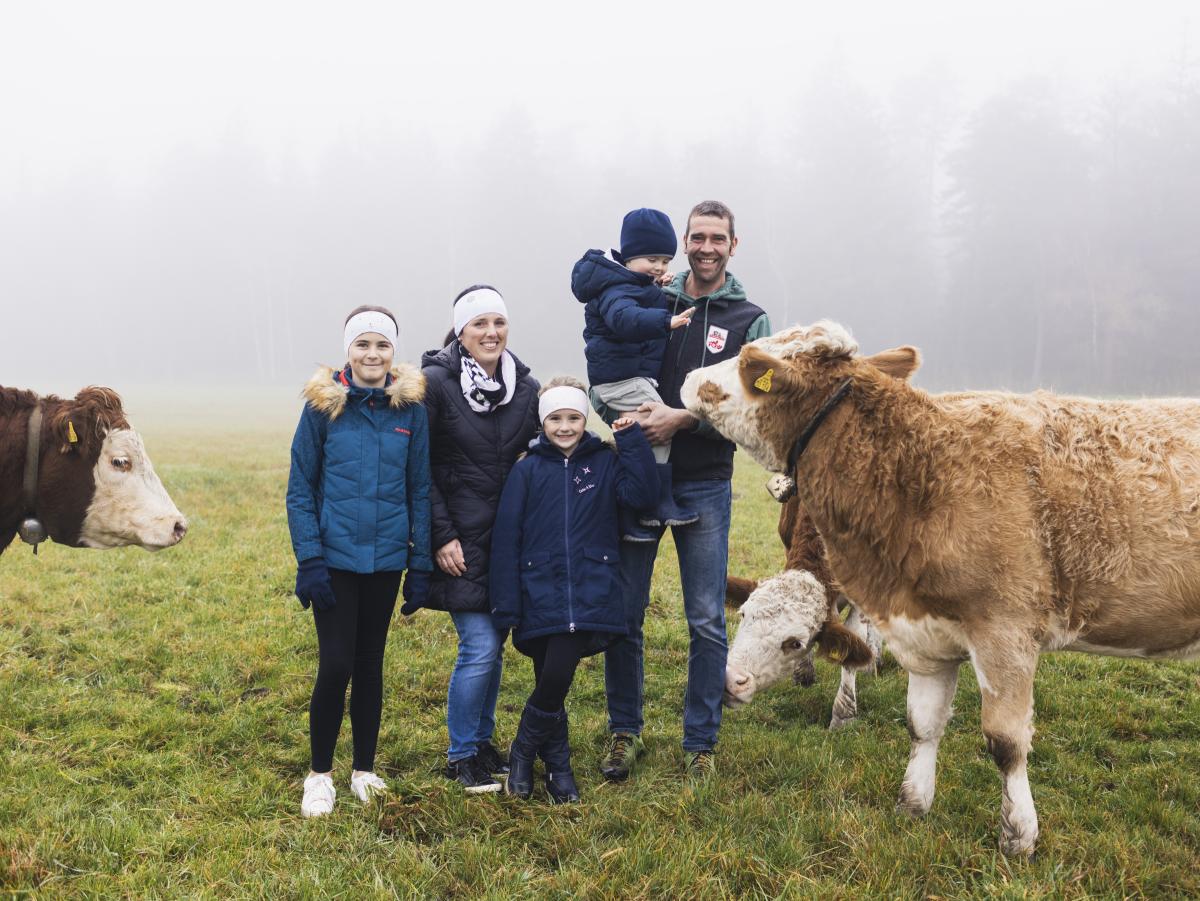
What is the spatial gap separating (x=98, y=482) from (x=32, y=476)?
0.32 metres

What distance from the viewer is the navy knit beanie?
15.0 feet

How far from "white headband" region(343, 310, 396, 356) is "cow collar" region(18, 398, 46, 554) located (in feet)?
6.20

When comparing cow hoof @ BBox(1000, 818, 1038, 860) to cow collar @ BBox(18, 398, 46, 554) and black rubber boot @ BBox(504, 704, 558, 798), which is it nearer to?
black rubber boot @ BBox(504, 704, 558, 798)

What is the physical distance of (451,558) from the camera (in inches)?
169

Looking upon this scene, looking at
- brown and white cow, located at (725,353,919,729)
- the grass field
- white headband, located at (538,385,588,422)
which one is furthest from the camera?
brown and white cow, located at (725,353,919,729)

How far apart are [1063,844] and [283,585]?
692 cm

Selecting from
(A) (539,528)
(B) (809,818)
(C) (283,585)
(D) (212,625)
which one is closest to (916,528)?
(B) (809,818)

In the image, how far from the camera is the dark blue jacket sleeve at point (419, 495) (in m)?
4.26

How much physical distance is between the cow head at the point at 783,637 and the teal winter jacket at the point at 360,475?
85.3 inches

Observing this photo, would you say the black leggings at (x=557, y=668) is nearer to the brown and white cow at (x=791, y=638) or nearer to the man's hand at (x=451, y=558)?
the man's hand at (x=451, y=558)

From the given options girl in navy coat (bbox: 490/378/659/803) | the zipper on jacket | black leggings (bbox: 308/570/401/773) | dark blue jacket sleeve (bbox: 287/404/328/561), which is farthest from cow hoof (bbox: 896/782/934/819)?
dark blue jacket sleeve (bbox: 287/404/328/561)

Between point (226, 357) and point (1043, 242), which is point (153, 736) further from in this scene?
point (226, 357)

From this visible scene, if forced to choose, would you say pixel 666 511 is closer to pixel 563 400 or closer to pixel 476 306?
pixel 563 400

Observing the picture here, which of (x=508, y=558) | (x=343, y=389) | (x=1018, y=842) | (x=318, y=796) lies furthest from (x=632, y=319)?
(x=1018, y=842)
